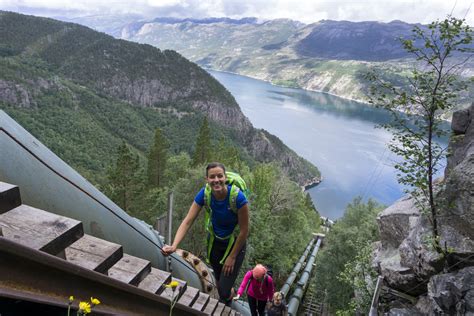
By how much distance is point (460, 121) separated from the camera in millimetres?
9000

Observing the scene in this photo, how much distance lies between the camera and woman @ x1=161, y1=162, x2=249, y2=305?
4.43m

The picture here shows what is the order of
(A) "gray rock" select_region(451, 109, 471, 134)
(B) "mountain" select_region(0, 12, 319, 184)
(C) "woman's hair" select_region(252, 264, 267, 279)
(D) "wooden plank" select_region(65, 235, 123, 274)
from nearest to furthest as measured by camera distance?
(D) "wooden plank" select_region(65, 235, 123, 274), (C) "woman's hair" select_region(252, 264, 267, 279), (A) "gray rock" select_region(451, 109, 471, 134), (B) "mountain" select_region(0, 12, 319, 184)

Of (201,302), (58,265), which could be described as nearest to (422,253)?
(201,302)

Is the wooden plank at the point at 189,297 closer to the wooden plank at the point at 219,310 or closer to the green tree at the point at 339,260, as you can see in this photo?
the wooden plank at the point at 219,310

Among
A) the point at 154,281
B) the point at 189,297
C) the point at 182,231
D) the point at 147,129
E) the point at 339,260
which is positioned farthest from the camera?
the point at 147,129

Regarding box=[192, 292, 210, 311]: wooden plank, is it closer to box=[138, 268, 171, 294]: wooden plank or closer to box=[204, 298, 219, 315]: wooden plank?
box=[204, 298, 219, 315]: wooden plank

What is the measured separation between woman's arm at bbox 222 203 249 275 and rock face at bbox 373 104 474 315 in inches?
173

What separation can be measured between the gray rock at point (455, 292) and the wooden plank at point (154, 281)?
18.6 feet

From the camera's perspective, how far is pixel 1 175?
6.59 feet

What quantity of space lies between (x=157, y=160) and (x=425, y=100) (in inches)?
1335

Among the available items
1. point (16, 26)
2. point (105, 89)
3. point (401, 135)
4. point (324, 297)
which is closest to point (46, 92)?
point (105, 89)

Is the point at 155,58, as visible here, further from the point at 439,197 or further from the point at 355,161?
the point at 439,197

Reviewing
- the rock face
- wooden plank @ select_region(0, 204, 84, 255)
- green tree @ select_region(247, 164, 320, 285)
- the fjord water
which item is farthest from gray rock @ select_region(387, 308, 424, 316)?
the fjord water

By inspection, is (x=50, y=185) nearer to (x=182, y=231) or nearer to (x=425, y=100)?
(x=182, y=231)
